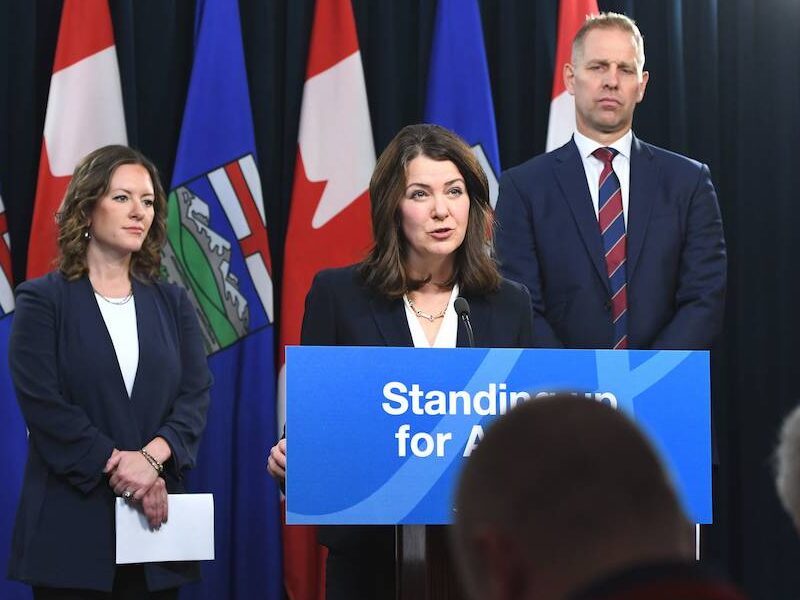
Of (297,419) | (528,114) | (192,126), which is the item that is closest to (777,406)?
(528,114)

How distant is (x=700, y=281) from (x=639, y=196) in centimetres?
35

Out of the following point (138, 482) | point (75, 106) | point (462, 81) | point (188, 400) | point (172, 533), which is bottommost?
point (172, 533)

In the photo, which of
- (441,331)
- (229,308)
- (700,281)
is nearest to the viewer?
(441,331)

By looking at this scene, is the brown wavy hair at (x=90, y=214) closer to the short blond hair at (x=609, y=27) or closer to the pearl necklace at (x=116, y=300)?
the pearl necklace at (x=116, y=300)

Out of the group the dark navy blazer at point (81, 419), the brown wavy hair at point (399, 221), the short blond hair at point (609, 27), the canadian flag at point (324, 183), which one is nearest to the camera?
the brown wavy hair at point (399, 221)

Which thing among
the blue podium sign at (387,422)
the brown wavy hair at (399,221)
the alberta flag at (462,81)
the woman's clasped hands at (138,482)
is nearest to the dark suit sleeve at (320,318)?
the brown wavy hair at (399,221)

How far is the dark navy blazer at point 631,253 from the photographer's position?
13.4ft

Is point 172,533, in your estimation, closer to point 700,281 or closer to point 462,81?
point 700,281

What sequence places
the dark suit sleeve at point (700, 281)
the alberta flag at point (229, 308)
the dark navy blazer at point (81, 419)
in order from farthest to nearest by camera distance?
the alberta flag at point (229, 308) < the dark suit sleeve at point (700, 281) < the dark navy blazer at point (81, 419)

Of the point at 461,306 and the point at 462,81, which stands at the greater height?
the point at 462,81

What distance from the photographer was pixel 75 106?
4.88 m

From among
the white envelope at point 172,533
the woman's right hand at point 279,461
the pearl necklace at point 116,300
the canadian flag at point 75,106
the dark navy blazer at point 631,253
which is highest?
the canadian flag at point 75,106

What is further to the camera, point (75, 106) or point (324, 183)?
point (324, 183)

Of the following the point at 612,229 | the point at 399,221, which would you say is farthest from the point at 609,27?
the point at 399,221
